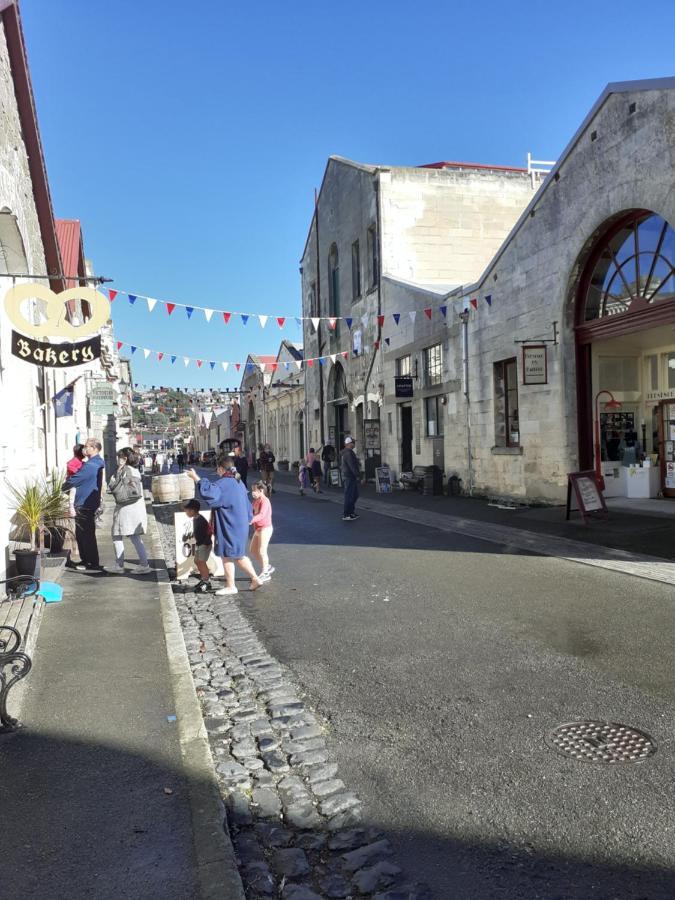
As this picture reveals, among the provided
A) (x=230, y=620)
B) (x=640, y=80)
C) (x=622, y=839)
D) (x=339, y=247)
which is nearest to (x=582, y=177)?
(x=640, y=80)

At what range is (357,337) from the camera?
29562mm

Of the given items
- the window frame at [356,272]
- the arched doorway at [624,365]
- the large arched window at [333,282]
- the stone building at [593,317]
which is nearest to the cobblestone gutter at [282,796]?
the stone building at [593,317]

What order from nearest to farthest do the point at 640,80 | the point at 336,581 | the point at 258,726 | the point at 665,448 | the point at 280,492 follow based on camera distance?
1. the point at 258,726
2. the point at 336,581
3. the point at 640,80
4. the point at 665,448
5. the point at 280,492

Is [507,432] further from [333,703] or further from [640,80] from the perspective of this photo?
[333,703]

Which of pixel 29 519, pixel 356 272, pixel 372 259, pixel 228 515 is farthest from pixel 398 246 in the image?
pixel 29 519

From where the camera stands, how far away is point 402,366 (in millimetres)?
25297

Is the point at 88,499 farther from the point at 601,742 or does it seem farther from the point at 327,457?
the point at 327,457

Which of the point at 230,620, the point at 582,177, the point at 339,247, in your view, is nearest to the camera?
the point at 230,620

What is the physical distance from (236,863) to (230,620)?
4.30m

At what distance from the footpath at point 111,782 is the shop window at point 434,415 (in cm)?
1659

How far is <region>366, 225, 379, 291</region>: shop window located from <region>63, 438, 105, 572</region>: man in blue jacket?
63.9ft

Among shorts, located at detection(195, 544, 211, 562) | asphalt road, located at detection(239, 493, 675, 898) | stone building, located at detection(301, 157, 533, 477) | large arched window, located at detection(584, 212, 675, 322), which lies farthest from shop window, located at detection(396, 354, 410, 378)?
shorts, located at detection(195, 544, 211, 562)

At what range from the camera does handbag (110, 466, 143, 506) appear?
9.25 metres

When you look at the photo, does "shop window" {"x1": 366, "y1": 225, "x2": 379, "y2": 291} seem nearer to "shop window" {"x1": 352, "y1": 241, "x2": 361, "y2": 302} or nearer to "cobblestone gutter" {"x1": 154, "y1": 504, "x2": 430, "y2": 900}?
"shop window" {"x1": 352, "y1": 241, "x2": 361, "y2": 302}
